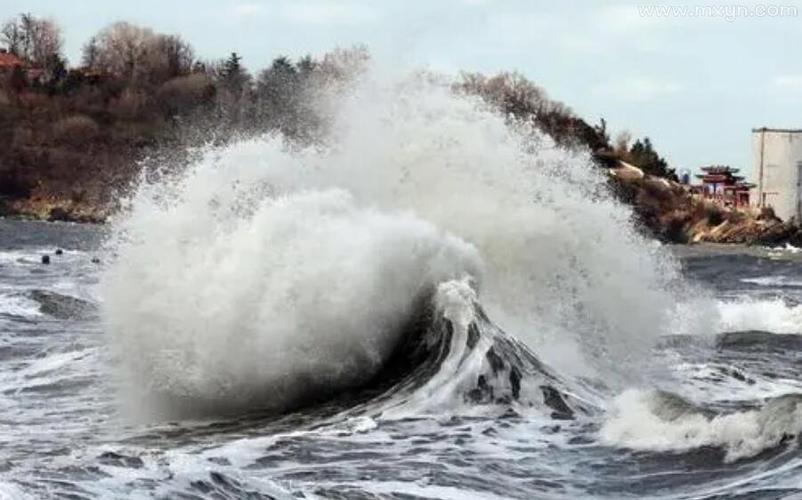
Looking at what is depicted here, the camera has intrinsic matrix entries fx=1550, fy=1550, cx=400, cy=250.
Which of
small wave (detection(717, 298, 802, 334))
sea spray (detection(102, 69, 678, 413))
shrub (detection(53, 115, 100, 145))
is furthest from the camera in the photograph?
shrub (detection(53, 115, 100, 145))

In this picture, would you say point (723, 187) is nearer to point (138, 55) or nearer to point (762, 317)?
point (138, 55)

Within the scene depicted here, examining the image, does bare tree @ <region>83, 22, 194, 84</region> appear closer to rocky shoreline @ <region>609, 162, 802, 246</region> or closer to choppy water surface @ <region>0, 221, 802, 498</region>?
rocky shoreline @ <region>609, 162, 802, 246</region>

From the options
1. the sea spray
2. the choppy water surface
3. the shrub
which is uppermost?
the shrub

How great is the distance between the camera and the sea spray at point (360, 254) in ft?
46.3

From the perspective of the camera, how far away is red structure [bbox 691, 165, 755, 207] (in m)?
125

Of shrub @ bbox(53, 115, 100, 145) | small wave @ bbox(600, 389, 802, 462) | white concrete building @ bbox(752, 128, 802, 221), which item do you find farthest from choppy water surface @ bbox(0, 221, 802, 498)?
shrub @ bbox(53, 115, 100, 145)

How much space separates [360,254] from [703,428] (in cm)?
434

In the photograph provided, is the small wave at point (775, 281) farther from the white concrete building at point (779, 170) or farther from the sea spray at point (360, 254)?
the white concrete building at point (779, 170)

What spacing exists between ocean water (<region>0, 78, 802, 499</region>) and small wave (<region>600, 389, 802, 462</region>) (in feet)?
0.09

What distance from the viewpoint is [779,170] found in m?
118

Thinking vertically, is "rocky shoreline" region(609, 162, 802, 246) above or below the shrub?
below

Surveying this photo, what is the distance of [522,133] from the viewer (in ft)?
69.0

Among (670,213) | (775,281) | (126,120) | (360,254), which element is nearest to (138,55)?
(126,120)

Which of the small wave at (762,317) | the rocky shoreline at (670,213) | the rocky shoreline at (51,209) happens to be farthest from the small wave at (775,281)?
the rocky shoreline at (51,209)
